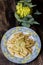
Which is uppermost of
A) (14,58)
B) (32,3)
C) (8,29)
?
(32,3)

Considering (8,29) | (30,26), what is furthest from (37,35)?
(8,29)

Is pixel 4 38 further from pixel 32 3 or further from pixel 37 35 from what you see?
pixel 32 3

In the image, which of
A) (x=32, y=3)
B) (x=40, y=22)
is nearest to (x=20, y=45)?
(x=40, y=22)

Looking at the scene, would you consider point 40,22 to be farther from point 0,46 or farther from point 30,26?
point 0,46

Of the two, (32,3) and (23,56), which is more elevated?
(32,3)

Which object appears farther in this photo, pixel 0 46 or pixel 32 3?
pixel 32 3

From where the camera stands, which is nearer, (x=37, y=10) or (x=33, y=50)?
(x=33, y=50)
